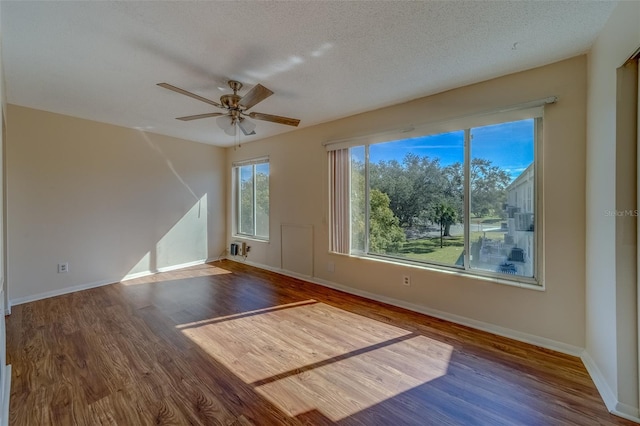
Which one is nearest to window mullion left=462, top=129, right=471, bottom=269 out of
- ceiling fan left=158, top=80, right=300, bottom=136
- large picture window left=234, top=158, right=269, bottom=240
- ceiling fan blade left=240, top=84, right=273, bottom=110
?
ceiling fan left=158, top=80, right=300, bottom=136

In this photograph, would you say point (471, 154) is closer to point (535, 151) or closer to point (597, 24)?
point (535, 151)

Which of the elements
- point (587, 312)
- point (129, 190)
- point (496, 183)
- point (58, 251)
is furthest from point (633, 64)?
point (58, 251)

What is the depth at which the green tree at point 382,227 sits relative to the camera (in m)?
3.46

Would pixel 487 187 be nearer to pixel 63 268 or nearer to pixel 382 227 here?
pixel 382 227

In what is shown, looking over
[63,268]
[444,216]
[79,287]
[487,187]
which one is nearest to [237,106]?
[444,216]

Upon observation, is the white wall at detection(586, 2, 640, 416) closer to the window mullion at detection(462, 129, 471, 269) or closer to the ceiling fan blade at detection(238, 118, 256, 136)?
the window mullion at detection(462, 129, 471, 269)

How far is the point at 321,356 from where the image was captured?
2242mm

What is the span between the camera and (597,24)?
184 cm

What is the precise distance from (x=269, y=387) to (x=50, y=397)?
1447mm

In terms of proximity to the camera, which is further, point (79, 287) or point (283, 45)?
point (79, 287)

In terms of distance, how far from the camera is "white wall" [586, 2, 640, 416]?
1.58m

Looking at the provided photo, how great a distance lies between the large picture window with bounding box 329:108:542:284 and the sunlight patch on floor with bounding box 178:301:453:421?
1045mm

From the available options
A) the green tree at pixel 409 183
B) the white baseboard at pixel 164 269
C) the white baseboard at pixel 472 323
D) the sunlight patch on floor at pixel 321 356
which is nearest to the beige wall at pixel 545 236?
the white baseboard at pixel 472 323

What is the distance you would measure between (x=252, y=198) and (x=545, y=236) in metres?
4.69
